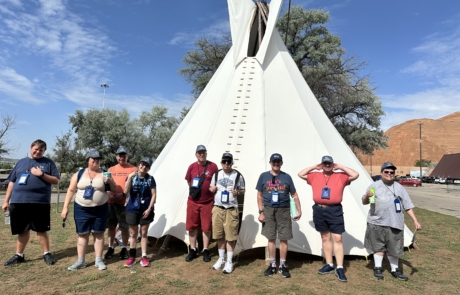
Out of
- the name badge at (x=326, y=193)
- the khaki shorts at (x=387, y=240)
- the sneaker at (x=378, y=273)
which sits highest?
the name badge at (x=326, y=193)

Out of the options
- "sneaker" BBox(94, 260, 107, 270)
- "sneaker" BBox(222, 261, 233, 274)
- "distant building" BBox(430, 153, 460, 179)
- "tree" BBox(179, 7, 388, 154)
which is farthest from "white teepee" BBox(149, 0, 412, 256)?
"distant building" BBox(430, 153, 460, 179)

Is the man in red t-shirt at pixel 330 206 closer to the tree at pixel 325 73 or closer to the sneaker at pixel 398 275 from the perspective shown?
the sneaker at pixel 398 275

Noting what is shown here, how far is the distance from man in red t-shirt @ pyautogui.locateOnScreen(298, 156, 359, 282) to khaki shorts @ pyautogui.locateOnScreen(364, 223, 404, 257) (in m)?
0.46

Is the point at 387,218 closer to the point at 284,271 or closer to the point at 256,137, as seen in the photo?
the point at 284,271

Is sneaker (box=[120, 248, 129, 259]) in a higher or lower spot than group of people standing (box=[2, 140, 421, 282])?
lower

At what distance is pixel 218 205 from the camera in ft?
14.6

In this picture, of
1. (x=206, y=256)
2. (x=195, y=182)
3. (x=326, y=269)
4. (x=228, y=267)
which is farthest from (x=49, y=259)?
(x=326, y=269)

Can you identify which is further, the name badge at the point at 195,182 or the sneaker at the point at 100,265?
the name badge at the point at 195,182

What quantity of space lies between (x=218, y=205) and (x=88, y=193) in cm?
177

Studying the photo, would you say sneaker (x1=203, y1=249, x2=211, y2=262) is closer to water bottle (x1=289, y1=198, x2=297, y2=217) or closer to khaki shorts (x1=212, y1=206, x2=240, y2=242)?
khaki shorts (x1=212, y1=206, x2=240, y2=242)

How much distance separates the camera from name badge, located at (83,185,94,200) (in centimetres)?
412

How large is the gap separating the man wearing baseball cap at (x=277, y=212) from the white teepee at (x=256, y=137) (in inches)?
18.8

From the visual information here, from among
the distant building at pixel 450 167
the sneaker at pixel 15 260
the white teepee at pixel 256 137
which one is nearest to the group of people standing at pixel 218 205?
the sneaker at pixel 15 260

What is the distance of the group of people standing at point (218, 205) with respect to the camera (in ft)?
13.5
